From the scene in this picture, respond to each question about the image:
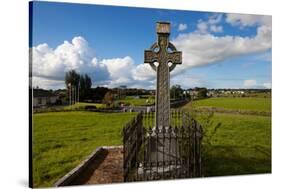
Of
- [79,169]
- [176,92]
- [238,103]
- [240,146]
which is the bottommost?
[79,169]

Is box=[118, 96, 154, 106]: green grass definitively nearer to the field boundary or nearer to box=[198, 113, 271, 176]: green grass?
the field boundary

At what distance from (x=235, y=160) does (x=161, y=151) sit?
147 cm

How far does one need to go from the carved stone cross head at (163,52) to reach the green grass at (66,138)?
94cm

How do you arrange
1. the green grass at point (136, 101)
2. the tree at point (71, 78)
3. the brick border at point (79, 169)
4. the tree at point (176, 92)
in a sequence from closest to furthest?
1. the brick border at point (79, 169)
2. the tree at point (71, 78)
3. the green grass at point (136, 101)
4. the tree at point (176, 92)

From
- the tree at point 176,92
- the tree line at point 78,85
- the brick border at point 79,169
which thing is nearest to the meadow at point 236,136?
the tree at point 176,92

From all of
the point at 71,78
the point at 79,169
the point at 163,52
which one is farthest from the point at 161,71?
the point at 79,169

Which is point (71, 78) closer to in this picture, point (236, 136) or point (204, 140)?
point (204, 140)

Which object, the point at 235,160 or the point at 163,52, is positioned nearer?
the point at 163,52

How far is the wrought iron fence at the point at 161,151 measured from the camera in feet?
25.2

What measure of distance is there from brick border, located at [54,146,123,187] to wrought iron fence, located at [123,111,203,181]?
0.45 meters

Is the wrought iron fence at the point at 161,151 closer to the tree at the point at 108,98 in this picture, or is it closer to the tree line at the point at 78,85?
the tree at the point at 108,98

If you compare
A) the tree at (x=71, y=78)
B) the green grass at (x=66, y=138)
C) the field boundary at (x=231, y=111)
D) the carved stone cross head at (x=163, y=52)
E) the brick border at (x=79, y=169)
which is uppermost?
the carved stone cross head at (x=163, y=52)

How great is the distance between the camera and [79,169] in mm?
7457

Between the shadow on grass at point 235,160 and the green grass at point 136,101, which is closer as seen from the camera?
the green grass at point 136,101
